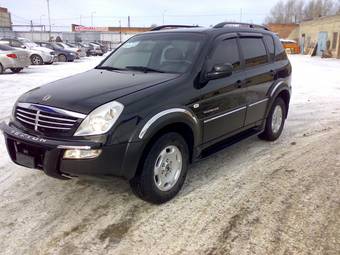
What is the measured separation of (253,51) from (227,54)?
0.78 metres

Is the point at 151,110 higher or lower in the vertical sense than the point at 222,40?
lower

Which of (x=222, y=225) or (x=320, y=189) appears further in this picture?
(x=320, y=189)

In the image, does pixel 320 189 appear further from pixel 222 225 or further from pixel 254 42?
pixel 254 42

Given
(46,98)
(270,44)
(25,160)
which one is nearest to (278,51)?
(270,44)

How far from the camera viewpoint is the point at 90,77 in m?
4.41

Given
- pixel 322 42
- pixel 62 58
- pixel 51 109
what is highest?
pixel 51 109

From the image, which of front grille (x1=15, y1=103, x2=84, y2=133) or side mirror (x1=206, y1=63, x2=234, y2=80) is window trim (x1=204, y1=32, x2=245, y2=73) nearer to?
side mirror (x1=206, y1=63, x2=234, y2=80)

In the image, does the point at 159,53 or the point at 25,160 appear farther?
the point at 159,53

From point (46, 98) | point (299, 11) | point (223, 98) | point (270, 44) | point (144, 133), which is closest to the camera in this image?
point (144, 133)

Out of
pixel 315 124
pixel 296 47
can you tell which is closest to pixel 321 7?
pixel 296 47

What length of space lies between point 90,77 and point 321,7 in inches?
4014

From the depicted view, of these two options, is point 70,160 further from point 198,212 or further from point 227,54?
point 227,54

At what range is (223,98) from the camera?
445 cm

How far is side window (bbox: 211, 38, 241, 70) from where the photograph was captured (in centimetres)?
450
